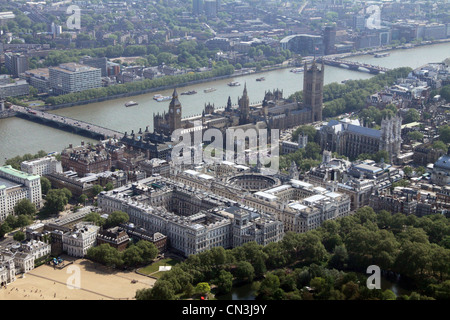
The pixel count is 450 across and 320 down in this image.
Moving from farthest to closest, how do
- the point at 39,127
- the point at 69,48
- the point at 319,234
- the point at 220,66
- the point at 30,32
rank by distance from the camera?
the point at 30,32
the point at 69,48
the point at 220,66
the point at 39,127
the point at 319,234

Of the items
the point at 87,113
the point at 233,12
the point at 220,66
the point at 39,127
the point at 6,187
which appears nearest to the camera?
the point at 6,187

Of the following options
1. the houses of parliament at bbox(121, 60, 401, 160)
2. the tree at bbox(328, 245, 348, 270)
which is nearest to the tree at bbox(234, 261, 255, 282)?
the tree at bbox(328, 245, 348, 270)

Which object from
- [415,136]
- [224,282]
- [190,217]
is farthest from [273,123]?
[224,282]

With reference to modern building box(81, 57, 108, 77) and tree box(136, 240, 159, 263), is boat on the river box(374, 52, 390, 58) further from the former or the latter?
tree box(136, 240, 159, 263)

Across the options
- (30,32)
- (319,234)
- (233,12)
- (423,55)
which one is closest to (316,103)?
(319,234)

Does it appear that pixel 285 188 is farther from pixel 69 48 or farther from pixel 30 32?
pixel 30 32

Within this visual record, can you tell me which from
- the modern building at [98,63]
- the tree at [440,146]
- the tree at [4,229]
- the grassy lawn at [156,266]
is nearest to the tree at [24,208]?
the tree at [4,229]

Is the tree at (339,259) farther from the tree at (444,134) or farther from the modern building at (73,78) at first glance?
the modern building at (73,78)
